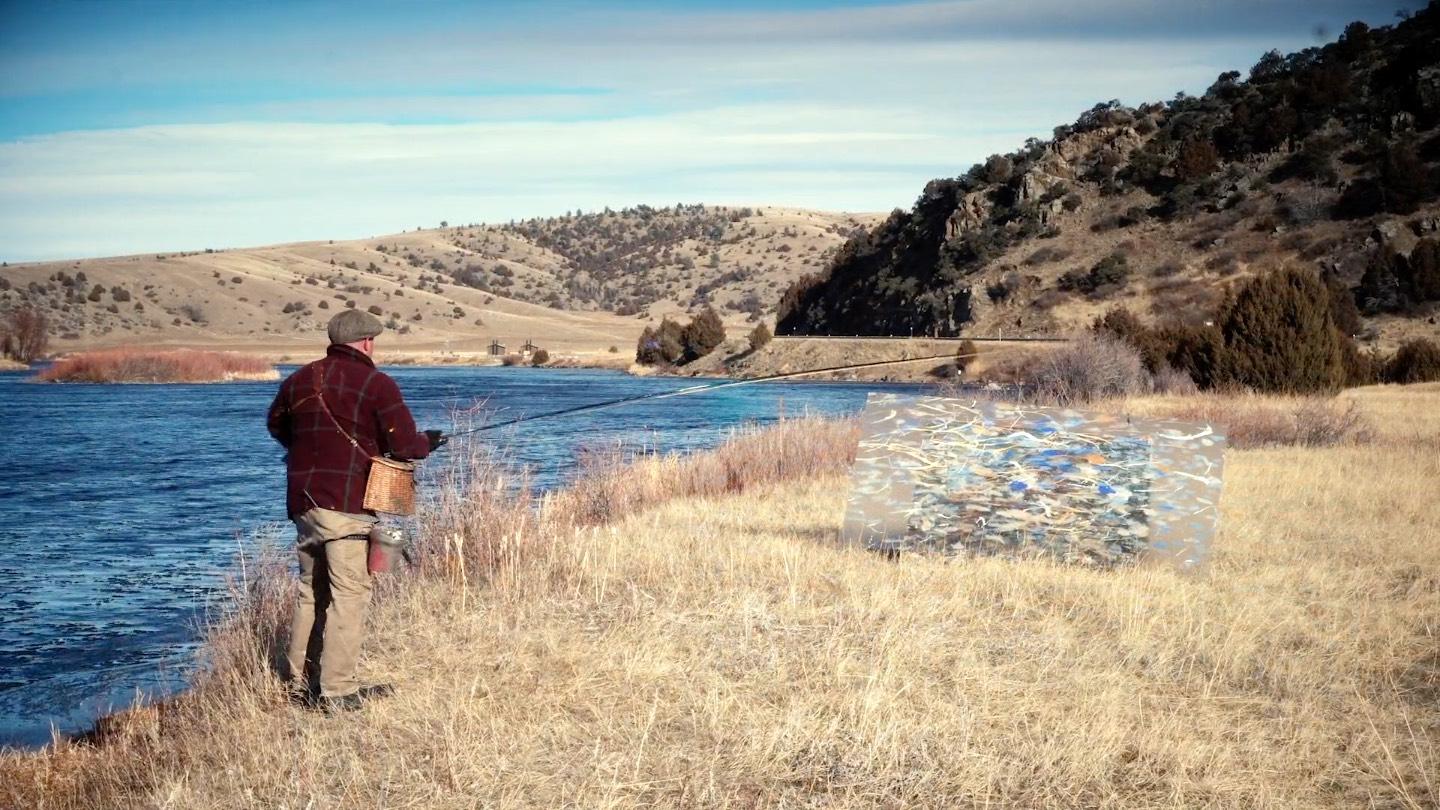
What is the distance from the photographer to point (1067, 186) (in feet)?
203

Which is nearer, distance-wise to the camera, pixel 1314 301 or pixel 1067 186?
pixel 1314 301

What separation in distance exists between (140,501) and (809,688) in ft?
49.5

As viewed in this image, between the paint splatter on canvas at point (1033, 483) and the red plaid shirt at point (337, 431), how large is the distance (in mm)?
4676

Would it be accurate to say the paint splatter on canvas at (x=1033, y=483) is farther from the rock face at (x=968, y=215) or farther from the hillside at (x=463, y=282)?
the hillside at (x=463, y=282)

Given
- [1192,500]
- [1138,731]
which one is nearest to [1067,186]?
[1192,500]

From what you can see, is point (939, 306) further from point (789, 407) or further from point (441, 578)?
point (441, 578)

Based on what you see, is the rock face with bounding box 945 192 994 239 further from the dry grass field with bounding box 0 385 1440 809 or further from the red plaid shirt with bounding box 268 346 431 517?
the red plaid shirt with bounding box 268 346 431 517

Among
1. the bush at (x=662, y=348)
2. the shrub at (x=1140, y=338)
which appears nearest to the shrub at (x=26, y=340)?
the bush at (x=662, y=348)

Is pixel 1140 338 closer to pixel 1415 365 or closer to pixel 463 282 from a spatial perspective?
pixel 1415 365

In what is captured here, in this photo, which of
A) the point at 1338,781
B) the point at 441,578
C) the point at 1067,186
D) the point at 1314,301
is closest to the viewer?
the point at 1338,781

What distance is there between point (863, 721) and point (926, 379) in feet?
140

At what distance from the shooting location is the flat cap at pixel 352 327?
22.3 feet

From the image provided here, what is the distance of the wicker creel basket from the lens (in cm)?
664

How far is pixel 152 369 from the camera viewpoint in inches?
1929
